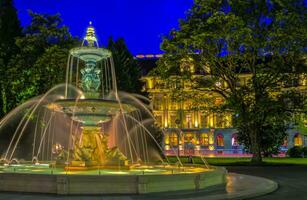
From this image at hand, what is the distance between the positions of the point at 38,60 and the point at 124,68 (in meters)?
17.1

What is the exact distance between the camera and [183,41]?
3378cm

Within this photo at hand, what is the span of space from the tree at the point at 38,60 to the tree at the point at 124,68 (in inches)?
392

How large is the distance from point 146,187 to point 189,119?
87.6 metres

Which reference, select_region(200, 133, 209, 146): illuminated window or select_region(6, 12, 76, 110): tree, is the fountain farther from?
select_region(200, 133, 209, 146): illuminated window

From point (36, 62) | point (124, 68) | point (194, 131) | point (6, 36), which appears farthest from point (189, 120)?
point (36, 62)

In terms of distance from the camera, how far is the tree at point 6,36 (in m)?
34.8

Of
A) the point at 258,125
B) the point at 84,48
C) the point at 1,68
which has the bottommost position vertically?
the point at 258,125

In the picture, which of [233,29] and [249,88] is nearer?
[233,29]

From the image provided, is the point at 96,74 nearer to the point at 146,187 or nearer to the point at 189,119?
the point at 146,187

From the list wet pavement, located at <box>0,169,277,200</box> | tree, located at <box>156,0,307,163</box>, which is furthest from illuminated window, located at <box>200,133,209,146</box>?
wet pavement, located at <box>0,169,277,200</box>

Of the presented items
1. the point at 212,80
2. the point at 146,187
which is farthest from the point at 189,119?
the point at 146,187

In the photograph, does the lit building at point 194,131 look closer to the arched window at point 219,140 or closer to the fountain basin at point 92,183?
the arched window at point 219,140

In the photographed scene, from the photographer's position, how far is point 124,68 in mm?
50219

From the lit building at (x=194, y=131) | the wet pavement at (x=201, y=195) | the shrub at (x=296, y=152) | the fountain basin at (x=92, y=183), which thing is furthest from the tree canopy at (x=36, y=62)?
the lit building at (x=194, y=131)
